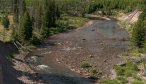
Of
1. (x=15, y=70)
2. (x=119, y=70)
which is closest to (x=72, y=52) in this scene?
(x=119, y=70)

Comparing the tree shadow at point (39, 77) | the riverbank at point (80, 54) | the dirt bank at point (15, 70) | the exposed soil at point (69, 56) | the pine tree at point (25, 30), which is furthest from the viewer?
the pine tree at point (25, 30)

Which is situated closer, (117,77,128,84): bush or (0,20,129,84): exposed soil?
(117,77,128,84): bush

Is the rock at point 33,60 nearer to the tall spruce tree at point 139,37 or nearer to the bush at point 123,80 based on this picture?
the bush at point 123,80

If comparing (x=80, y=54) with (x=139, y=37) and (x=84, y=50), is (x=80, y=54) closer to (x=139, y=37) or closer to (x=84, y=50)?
(x=84, y=50)

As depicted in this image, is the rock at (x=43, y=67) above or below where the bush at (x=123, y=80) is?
below

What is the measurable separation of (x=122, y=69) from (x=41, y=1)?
80.5 metres

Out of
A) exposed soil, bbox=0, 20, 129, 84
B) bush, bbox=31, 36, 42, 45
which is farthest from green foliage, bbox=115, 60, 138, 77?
bush, bbox=31, 36, 42, 45

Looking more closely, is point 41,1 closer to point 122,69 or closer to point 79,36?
point 79,36

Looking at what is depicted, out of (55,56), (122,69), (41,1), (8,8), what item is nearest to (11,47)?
(55,56)

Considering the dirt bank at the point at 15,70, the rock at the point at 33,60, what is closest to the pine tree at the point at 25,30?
the dirt bank at the point at 15,70

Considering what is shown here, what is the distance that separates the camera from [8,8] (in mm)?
176875

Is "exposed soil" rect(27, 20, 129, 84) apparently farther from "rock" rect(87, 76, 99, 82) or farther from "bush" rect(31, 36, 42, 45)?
"bush" rect(31, 36, 42, 45)

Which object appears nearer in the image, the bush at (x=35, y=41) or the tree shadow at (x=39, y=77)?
the tree shadow at (x=39, y=77)

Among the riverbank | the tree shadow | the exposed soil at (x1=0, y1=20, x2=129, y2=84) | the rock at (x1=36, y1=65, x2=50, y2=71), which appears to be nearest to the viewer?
the tree shadow
